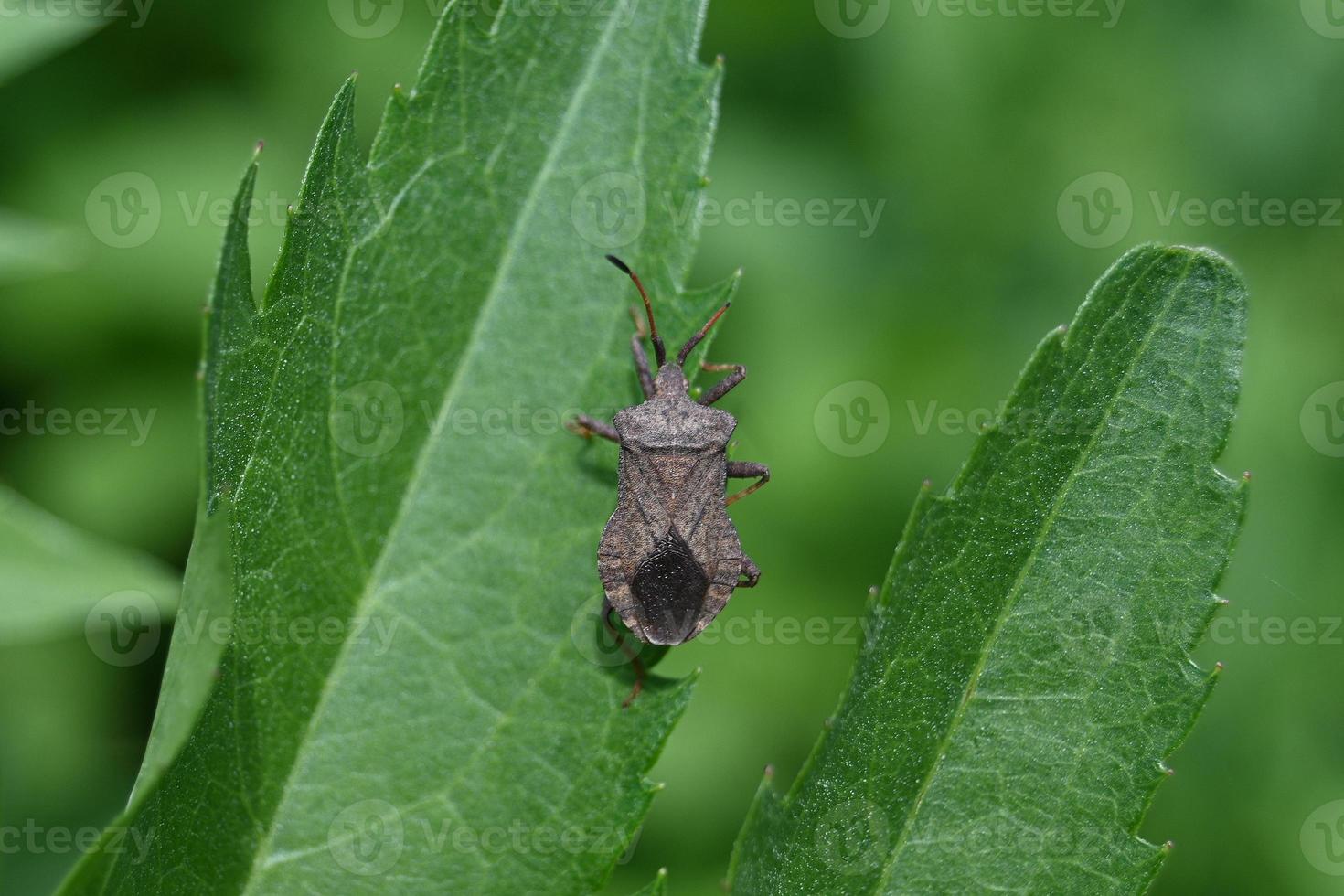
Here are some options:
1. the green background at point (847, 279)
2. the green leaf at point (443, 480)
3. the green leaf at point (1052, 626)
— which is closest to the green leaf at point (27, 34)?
the green leaf at point (443, 480)

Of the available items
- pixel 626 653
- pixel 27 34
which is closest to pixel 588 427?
pixel 626 653

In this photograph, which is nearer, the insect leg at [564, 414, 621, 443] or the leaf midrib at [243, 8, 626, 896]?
the leaf midrib at [243, 8, 626, 896]

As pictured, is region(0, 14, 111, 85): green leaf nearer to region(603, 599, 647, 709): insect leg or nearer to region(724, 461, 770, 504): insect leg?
region(603, 599, 647, 709): insect leg

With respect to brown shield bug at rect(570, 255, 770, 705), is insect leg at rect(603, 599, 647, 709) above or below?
below

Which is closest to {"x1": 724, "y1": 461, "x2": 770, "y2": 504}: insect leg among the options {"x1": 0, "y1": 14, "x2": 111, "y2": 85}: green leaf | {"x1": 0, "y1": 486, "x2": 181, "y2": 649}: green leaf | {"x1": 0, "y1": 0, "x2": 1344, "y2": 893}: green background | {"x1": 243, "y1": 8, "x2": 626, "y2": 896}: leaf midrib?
{"x1": 0, "y1": 0, "x2": 1344, "y2": 893}: green background

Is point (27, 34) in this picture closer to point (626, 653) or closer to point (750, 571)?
point (626, 653)

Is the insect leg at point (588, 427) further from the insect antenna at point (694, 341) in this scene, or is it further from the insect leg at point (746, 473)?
the insect leg at point (746, 473)

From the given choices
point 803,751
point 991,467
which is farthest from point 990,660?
point 803,751
